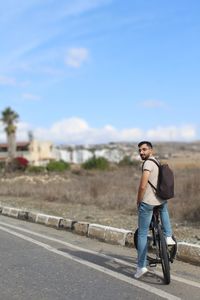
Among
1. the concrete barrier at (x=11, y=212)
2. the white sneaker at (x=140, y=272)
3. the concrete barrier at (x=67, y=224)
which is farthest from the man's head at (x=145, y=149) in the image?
the concrete barrier at (x=11, y=212)

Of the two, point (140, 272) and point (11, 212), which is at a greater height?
point (11, 212)

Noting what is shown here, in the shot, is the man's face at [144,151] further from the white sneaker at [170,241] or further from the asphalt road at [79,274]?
the asphalt road at [79,274]

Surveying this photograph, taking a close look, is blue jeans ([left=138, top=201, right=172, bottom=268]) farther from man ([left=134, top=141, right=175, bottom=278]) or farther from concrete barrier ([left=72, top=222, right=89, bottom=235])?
concrete barrier ([left=72, top=222, right=89, bottom=235])

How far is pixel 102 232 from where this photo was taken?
485 inches

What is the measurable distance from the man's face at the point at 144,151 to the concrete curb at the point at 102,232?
2074mm

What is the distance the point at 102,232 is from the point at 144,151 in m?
4.62

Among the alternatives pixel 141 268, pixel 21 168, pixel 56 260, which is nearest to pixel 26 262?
pixel 56 260

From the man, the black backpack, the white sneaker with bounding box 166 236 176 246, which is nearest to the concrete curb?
the white sneaker with bounding box 166 236 176 246

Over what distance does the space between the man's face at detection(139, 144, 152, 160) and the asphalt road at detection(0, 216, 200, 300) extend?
5.57 feet

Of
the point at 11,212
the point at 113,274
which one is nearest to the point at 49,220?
the point at 11,212

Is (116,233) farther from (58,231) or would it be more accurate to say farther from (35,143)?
(35,143)

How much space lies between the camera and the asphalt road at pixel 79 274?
283 inches

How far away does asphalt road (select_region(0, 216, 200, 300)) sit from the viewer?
719 centimetres

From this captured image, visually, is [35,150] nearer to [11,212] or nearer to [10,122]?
[10,122]
